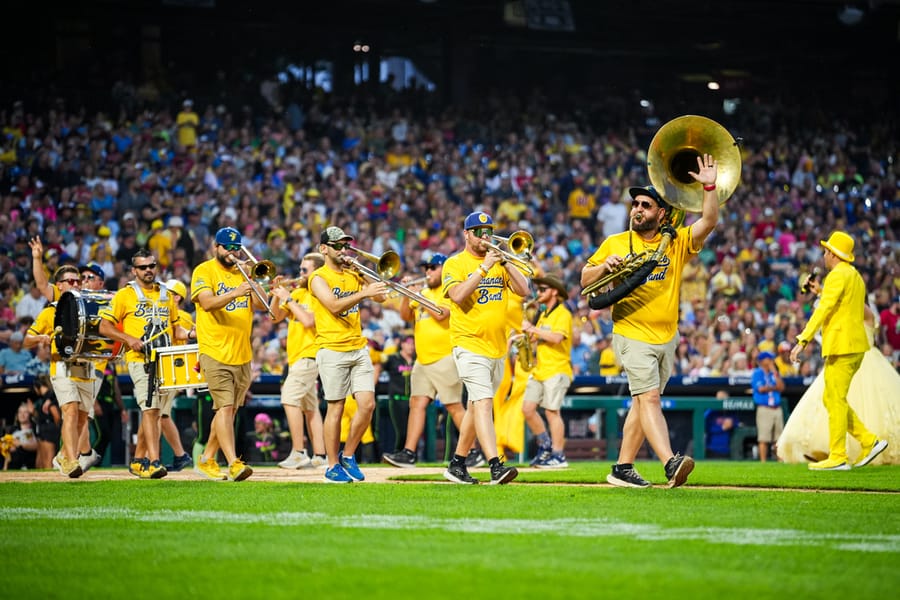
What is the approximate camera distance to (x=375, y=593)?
5.41 m

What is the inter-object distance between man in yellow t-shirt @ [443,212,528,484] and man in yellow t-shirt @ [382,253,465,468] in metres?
3.48

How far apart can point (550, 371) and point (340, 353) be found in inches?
192

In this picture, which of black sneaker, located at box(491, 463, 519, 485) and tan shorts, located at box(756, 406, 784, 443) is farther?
tan shorts, located at box(756, 406, 784, 443)

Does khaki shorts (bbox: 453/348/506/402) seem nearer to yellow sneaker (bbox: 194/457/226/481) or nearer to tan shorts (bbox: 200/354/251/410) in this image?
tan shorts (bbox: 200/354/251/410)

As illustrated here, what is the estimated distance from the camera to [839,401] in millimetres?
13289

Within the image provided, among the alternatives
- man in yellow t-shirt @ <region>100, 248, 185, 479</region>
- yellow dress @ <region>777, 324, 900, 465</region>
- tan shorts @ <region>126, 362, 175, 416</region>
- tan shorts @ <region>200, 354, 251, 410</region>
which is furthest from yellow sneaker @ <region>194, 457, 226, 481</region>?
yellow dress @ <region>777, 324, 900, 465</region>

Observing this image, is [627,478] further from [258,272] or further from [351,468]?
[258,272]

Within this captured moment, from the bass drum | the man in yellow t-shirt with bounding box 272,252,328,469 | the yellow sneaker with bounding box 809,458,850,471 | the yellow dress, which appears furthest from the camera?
the man in yellow t-shirt with bounding box 272,252,328,469

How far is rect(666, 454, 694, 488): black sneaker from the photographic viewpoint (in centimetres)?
989

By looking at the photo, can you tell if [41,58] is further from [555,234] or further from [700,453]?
[700,453]

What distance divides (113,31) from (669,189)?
2274 centimetres

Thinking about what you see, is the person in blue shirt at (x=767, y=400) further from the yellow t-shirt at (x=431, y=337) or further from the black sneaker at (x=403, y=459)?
the black sneaker at (x=403, y=459)

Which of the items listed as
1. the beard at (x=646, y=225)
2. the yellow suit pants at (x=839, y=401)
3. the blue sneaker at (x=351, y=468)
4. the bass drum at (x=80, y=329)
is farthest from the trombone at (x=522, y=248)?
the bass drum at (x=80, y=329)

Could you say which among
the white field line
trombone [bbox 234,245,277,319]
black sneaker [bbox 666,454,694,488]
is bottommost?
the white field line
